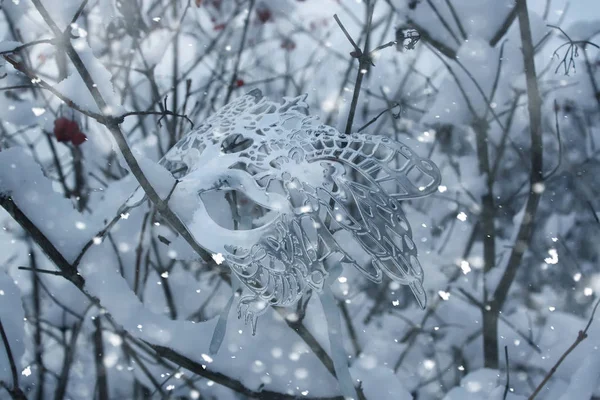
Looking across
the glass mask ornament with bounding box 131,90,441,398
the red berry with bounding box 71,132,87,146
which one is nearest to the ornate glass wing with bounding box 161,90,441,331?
the glass mask ornament with bounding box 131,90,441,398

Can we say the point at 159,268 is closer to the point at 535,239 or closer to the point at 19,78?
the point at 19,78

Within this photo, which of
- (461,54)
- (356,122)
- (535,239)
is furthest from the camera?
(535,239)

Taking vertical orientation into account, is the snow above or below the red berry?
below

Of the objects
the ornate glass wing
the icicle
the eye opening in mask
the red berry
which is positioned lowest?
the icicle

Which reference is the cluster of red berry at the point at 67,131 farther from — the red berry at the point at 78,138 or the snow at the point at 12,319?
the snow at the point at 12,319

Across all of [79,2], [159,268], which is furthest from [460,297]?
[79,2]

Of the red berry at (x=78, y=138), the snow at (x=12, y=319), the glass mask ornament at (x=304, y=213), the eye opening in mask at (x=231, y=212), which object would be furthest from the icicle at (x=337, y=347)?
the red berry at (x=78, y=138)

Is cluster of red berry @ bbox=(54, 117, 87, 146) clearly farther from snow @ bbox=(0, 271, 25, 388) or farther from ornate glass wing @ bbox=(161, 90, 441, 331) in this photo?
ornate glass wing @ bbox=(161, 90, 441, 331)
